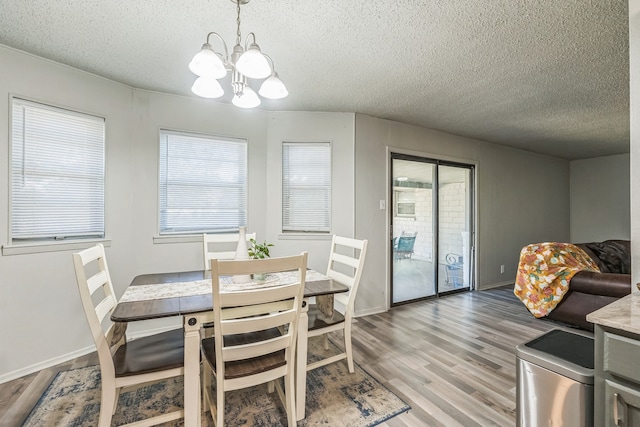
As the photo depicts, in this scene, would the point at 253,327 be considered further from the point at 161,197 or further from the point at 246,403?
the point at 161,197

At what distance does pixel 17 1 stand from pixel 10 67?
0.73 metres

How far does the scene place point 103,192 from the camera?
2543 mm

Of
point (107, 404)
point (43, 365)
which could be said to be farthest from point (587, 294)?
point (43, 365)

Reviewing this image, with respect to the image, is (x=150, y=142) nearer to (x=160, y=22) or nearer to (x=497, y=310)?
(x=160, y=22)

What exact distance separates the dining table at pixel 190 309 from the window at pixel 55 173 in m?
0.98

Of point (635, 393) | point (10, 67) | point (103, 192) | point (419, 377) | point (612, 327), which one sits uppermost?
point (10, 67)

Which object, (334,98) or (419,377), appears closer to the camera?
(419,377)

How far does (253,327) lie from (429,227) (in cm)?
335

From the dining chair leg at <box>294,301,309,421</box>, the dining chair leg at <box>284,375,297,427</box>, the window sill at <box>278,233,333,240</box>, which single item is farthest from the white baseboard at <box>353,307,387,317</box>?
the dining chair leg at <box>284,375,297,427</box>

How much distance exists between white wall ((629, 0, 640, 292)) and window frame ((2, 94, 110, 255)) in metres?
3.68

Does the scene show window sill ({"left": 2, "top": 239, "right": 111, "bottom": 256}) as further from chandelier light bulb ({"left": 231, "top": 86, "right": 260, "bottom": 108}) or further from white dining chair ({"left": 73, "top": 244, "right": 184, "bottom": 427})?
chandelier light bulb ({"left": 231, "top": 86, "right": 260, "bottom": 108})

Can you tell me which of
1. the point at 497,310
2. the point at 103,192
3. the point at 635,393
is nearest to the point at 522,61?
the point at 635,393

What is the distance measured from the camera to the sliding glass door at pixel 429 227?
3789 mm

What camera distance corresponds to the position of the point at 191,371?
54.8 inches
